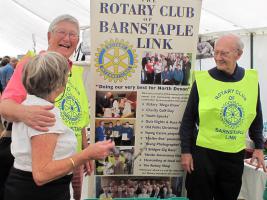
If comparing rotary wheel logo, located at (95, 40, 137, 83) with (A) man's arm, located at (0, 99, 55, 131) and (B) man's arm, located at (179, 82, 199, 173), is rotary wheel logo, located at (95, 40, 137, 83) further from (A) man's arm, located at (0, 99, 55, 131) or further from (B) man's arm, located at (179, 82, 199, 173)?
(A) man's arm, located at (0, 99, 55, 131)

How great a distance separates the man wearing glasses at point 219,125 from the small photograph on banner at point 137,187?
0.57 feet

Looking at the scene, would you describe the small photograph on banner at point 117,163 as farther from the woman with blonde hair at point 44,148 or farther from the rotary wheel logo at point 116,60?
the woman with blonde hair at point 44,148

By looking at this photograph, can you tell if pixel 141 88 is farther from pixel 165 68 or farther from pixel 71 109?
pixel 71 109

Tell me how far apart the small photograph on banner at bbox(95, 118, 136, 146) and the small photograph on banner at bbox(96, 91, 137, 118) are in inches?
1.6

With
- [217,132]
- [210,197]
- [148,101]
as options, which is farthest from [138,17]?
[210,197]

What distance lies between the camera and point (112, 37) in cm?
249

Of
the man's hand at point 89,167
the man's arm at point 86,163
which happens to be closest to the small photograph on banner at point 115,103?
the man's arm at point 86,163

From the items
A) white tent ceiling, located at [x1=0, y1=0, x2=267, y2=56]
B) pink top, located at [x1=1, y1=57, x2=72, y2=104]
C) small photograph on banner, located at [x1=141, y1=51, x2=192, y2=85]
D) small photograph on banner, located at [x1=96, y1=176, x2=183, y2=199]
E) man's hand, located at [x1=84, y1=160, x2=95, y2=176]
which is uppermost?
white tent ceiling, located at [x1=0, y1=0, x2=267, y2=56]

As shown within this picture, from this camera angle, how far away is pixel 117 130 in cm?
258

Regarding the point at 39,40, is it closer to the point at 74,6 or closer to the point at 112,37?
the point at 74,6

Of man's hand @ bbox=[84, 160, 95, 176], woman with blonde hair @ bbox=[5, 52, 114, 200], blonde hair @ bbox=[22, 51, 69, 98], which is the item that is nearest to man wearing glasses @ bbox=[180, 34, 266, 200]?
man's hand @ bbox=[84, 160, 95, 176]

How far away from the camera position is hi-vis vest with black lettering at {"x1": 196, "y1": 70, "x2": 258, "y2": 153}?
7.93 ft

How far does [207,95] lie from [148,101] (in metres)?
0.41

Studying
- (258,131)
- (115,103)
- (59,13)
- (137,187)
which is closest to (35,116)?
(115,103)
